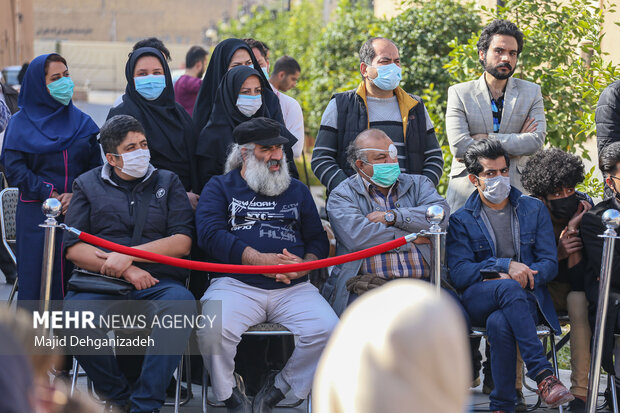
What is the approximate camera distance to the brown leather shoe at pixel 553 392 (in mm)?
4984

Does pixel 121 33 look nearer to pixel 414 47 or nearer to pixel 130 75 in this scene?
pixel 414 47

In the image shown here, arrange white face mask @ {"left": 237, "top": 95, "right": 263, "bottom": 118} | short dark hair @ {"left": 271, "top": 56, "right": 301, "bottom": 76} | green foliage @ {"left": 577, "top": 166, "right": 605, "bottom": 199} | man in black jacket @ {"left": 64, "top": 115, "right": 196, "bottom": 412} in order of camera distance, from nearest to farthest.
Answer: man in black jacket @ {"left": 64, "top": 115, "right": 196, "bottom": 412} → white face mask @ {"left": 237, "top": 95, "right": 263, "bottom": 118} → green foliage @ {"left": 577, "top": 166, "right": 605, "bottom": 199} → short dark hair @ {"left": 271, "top": 56, "right": 301, "bottom": 76}

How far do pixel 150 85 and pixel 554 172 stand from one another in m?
2.80

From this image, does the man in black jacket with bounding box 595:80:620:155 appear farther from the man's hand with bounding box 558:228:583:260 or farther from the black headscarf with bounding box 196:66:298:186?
the black headscarf with bounding box 196:66:298:186

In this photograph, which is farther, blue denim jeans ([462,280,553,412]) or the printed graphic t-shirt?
the printed graphic t-shirt

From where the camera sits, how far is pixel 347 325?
167 cm

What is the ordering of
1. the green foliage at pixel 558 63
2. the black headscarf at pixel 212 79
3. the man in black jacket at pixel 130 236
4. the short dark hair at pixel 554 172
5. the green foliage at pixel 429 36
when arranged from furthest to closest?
the green foliage at pixel 429 36, the green foliage at pixel 558 63, the black headscarf at pixel 212 79, the short dark hair at pixel 554 172, the man in black jacket at pixel 130 236

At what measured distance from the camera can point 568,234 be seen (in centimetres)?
582

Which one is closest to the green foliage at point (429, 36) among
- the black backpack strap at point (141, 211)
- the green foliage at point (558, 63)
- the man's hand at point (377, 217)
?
the green foliage at point (558, 63)

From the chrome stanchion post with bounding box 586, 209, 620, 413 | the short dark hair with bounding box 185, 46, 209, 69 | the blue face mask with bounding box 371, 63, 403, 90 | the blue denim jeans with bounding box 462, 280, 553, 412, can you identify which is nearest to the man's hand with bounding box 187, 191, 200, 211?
the blue face mask with bounding box 371, 63, 403, 90

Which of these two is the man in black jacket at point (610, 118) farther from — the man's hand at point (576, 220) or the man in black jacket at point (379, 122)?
the man in black jacket at point (379, 122)

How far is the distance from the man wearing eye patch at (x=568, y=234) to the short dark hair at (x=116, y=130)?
8.56 feet

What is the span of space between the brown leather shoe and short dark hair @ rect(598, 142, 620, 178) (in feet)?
4.68

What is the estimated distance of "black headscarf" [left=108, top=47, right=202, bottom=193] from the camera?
6125 mm
